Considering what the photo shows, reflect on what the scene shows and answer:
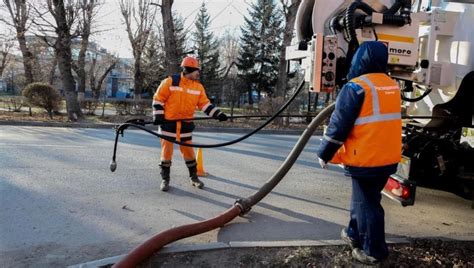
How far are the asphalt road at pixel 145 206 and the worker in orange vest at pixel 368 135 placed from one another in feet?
3.17

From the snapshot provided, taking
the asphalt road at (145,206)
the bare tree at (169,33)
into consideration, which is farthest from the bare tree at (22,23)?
the asphalt road at (145,206)

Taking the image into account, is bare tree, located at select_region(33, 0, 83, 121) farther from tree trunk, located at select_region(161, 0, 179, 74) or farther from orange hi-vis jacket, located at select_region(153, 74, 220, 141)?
orange hi-vis jacket, located at select_region(153, 74, 220, 141)

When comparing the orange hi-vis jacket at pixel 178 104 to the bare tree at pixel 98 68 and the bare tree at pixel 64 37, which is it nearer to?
the bare tree at pixel 64 37

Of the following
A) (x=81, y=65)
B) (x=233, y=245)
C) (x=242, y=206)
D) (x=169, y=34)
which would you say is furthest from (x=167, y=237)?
(x=81, y=65)

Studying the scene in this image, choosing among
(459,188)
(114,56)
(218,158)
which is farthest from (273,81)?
(459,188)

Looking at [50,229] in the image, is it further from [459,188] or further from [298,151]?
[459,188]

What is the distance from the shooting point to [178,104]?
5434mm

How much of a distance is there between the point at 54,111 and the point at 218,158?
1193 centimetres

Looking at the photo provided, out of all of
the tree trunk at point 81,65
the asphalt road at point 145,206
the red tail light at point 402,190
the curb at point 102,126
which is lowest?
the asphalt road at point 145,206

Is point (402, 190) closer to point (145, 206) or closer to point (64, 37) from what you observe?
point (145, 206)

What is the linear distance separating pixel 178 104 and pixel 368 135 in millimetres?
3078

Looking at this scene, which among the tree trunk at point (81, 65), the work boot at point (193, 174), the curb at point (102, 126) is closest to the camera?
the work boot at point (193, 174)

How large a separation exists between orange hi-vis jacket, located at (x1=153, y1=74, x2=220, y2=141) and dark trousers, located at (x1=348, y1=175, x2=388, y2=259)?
265 cm

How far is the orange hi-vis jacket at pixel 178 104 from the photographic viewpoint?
537 cm
